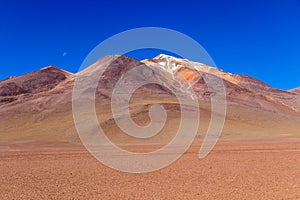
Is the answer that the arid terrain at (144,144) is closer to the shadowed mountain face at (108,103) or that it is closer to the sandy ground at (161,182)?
the sandy ground at (161,182)

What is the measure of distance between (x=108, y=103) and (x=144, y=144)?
173 feet

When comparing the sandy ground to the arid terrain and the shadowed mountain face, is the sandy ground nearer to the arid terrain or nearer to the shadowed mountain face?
the arid terrain

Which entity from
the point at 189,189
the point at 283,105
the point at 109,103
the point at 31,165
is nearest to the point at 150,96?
the point at 109,103

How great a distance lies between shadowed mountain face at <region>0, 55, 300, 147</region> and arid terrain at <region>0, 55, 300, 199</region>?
0.37m

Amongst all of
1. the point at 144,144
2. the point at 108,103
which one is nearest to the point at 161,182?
the point at 144,144

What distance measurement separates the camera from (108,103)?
124 m

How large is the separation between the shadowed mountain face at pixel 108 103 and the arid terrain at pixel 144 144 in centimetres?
37

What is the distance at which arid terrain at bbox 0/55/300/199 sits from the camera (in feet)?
71.5

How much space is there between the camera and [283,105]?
173 metres

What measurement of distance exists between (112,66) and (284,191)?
146111 mm

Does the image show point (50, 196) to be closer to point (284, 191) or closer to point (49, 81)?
point (284, 191)

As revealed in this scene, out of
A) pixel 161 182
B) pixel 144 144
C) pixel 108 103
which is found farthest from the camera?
pixel 108 103

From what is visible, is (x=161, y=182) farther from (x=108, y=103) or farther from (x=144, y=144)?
(x=108, y=103)

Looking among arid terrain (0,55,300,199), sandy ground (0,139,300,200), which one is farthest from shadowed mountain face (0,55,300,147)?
sandy ground (0,139,300,200)
